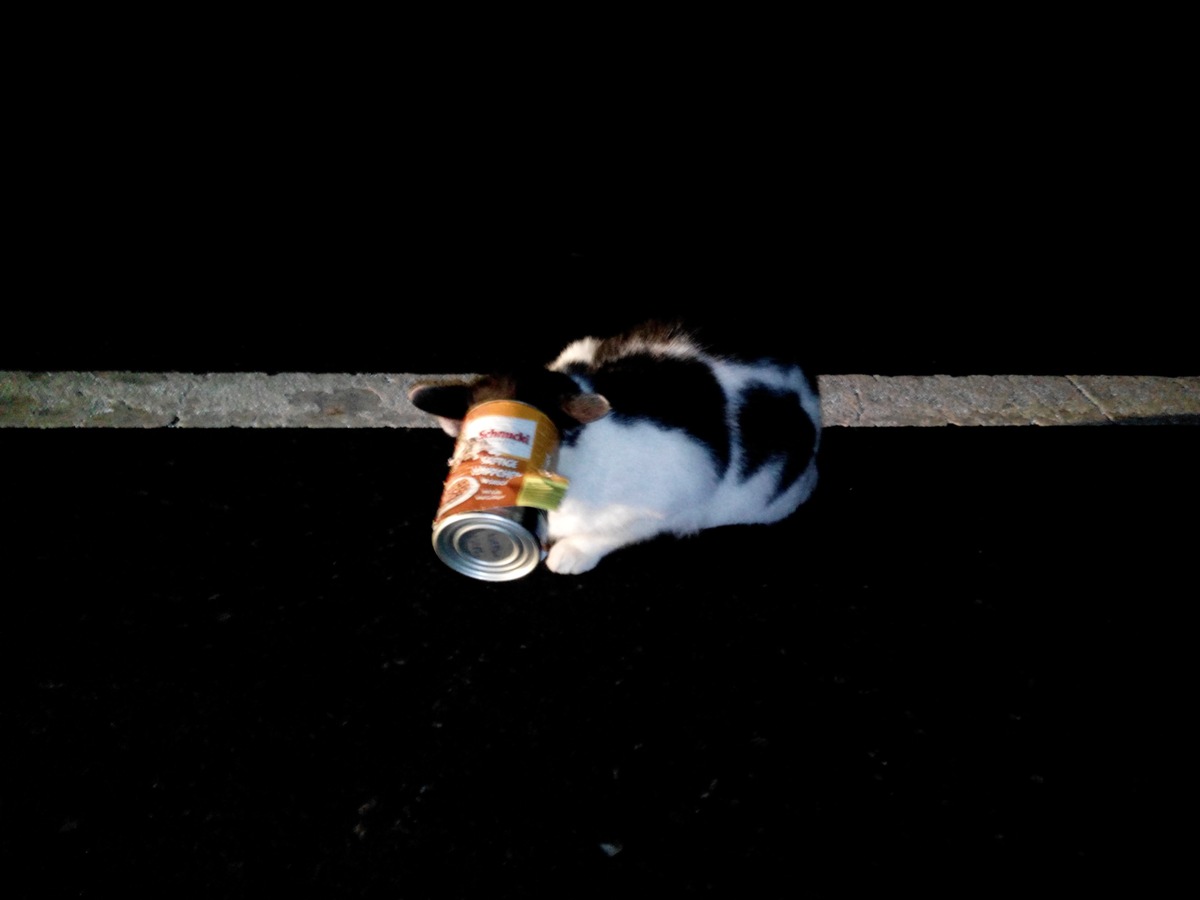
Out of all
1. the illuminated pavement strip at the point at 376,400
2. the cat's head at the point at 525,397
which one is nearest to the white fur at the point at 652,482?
the cat's head at the point at 525,397

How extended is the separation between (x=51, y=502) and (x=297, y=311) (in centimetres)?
97

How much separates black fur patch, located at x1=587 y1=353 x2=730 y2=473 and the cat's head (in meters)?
0.19

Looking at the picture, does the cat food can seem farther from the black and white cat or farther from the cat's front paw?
the cat's front paw

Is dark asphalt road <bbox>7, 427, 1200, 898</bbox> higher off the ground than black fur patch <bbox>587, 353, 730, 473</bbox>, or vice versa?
black fur patch <bbox>587, 353, 730, 473</bbox>

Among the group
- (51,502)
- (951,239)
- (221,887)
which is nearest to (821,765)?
(221,887)

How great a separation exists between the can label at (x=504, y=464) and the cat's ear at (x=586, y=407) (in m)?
0.07

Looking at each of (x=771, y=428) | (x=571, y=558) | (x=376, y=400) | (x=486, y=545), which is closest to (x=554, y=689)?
(x=571, y=558)

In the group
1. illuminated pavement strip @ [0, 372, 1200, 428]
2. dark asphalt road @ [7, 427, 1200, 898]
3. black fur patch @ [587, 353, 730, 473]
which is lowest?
dark asphalt road @ [7, 427, 1200, 898]

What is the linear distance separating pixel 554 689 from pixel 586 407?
30.0 inches

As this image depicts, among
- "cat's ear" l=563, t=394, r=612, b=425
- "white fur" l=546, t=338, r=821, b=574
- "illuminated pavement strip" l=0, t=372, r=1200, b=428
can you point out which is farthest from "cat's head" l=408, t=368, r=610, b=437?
"illuminated pavement strip" l=0, t=372, r=1200, b=428

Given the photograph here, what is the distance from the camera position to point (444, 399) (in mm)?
1489

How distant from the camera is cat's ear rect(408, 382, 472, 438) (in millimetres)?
1470

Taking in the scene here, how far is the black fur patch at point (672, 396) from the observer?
5.54 ft

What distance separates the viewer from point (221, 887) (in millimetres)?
1488
